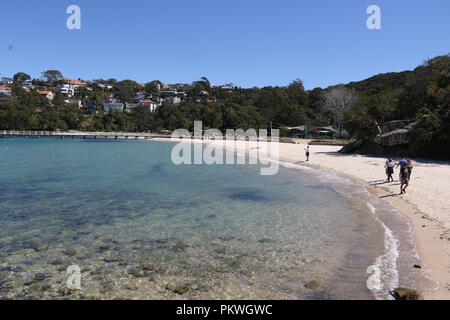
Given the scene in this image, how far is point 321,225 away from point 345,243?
1642 millimetres

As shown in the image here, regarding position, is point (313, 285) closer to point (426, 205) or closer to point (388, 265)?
point (388, 265)

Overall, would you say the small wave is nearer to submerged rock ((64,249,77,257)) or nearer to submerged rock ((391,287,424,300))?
submerged rock ((391,287,424,300))

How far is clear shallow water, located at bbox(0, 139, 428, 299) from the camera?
5.82 meters

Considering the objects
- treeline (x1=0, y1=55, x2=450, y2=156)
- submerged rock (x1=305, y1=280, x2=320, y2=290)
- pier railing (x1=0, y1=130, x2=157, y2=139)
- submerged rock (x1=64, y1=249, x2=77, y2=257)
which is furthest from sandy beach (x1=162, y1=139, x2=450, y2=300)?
pier railing (x1=0, y1=130, x2=157, y2=139)

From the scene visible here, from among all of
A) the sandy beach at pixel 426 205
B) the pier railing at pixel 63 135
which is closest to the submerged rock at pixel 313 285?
the sandy beach at pixel 426 205

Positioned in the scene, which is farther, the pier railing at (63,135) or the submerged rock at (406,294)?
the pier railing at (63,135)

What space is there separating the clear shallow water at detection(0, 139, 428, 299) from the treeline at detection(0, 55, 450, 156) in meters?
18.2

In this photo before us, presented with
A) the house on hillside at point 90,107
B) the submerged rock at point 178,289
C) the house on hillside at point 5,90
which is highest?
the house on hillside at point 5,90

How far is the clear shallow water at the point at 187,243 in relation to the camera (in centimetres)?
582

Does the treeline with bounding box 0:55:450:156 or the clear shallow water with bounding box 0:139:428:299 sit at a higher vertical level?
the treeline with bounding box 0:55:450:156

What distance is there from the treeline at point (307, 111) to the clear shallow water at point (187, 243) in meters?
18.2

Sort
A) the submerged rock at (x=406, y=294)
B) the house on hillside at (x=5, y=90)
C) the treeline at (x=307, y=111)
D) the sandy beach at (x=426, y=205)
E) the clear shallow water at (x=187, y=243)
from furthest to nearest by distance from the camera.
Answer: the house on hillside at (x=5, y=90)
the treeline at (x=307, y=111)
the sandy beach at (x=426, y=205)
the clear shallow water at (x=187, y=243)
the submerged rock at (x=406, y=294)

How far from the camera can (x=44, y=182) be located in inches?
712

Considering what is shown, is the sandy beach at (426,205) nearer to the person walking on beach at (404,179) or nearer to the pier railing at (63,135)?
the person walking on beach at (404,179)
